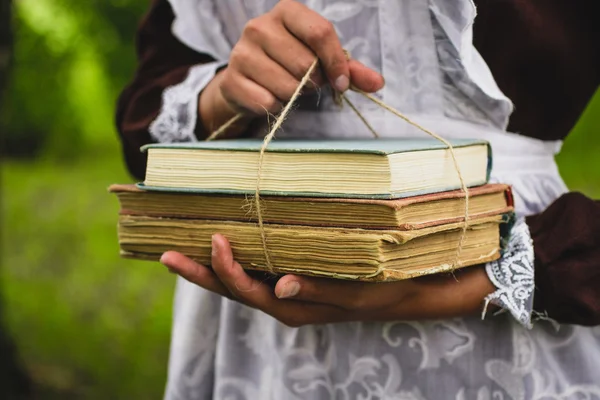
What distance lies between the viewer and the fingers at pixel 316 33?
1.00 m

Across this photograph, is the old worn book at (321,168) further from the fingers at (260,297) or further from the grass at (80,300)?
the grass at (80,300)

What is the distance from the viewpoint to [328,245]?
2.95ft

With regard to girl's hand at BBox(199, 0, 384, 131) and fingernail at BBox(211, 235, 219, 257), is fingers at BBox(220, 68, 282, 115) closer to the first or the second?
girl's hand at BBox(199, 0, 384, 131)

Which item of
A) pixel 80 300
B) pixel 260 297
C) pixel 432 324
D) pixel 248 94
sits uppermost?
pixel 248 94

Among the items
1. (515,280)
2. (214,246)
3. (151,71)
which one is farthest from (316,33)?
(151,71)

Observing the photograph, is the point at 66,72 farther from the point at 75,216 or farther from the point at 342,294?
the point at 342,294

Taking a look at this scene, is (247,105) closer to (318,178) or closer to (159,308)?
(318,178)

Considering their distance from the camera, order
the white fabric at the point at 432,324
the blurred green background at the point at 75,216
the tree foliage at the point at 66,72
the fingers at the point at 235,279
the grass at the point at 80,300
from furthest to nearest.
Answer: the tree foliage at the point at 66,72
the blurred green background at the point at 75,216
the grass at the point at 80,300
the white fabric at the point at 432,324
the fingers at the point at 235,279

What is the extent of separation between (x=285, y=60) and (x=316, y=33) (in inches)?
2.4

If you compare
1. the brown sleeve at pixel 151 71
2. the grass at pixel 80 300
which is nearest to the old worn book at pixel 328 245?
the brown sleeve at pixel 151 71

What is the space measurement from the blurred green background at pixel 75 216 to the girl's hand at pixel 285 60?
2.68 m

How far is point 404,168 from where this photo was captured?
877 millimetres

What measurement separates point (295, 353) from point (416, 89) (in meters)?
0.44

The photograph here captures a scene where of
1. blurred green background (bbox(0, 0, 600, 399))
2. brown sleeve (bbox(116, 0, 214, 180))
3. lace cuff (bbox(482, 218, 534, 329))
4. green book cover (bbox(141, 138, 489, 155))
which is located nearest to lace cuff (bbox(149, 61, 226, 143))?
brown sleeve (bbox(116, 0, 214, 180))
